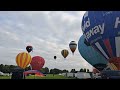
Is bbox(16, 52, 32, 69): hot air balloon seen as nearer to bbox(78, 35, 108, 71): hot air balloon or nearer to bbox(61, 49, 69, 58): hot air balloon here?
bbox(61, 49, 69, 58): hot air balloon

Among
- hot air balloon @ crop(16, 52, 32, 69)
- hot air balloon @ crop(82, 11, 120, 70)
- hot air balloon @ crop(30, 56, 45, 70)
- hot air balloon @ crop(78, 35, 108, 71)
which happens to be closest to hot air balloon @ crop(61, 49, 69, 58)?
hot air balloon @ crop(16, 52, 32, 69)

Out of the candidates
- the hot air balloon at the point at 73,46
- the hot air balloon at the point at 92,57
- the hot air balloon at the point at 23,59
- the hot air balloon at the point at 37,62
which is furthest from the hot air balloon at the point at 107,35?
the hot air balloon at the point at 37,62

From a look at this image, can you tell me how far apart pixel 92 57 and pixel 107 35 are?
153 inches

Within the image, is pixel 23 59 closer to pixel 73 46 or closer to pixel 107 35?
pixel 73 46

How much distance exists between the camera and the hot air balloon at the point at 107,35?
15.7 m

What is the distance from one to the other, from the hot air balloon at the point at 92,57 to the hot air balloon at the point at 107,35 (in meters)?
1.30

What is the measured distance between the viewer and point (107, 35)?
1617 centimetres

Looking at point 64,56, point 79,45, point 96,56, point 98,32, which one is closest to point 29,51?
point 64,56

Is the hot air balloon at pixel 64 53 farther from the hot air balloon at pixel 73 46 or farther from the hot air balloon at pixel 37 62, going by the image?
the hot air balloon at pixel 37 62

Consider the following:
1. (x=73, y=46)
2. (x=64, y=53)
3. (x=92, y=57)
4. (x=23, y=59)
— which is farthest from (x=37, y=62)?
(x=92, y=57)
